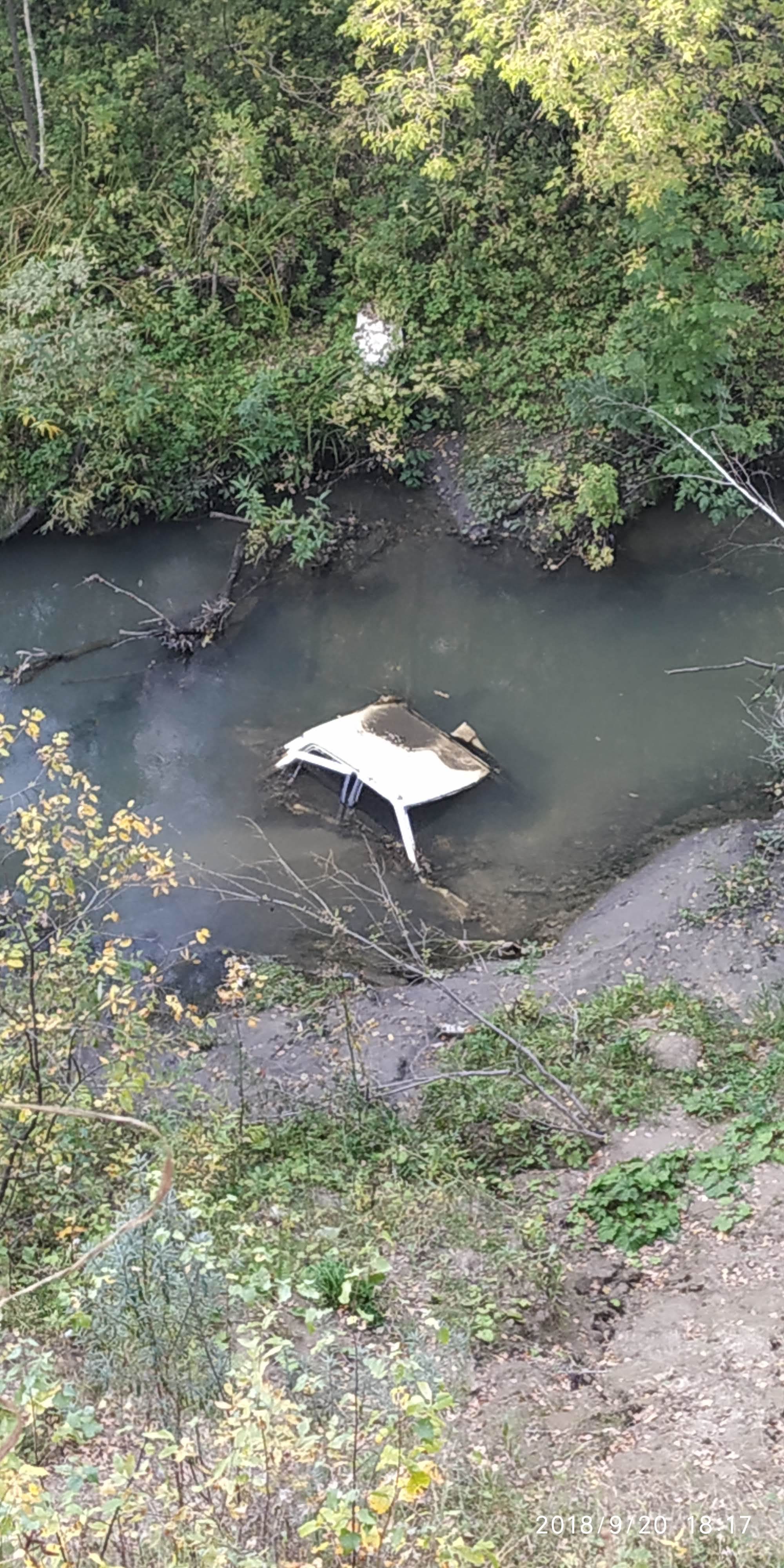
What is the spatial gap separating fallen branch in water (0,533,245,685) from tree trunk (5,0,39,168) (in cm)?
546

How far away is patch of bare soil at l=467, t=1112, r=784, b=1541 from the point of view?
166 inches

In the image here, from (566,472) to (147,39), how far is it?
7429 mm

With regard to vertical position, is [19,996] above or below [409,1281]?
above

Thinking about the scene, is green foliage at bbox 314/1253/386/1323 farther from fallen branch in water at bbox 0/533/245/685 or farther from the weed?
fallen branch in water at bbox 0/533/245/685

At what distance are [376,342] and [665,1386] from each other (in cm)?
1035

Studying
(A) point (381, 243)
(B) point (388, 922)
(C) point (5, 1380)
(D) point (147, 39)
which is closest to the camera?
(C) point (5, 1380)

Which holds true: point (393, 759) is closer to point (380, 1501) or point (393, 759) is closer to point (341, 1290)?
point (341, 1290)

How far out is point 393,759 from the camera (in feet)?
32.2

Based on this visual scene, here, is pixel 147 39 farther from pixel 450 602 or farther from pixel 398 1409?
pixel 398 1409

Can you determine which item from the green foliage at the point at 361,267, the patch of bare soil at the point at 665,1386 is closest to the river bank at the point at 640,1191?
the patch of bare soil at the point at 665,1386

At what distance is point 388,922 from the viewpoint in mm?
9047

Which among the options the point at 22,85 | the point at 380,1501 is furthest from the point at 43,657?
the point at 380,1501

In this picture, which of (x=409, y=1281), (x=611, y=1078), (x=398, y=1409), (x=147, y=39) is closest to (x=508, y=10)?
(x=147, y=39)

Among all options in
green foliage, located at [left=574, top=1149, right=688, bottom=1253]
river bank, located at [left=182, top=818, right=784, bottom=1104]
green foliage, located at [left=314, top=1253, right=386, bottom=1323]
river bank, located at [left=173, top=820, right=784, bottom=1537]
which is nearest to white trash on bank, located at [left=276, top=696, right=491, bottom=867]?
river bank, located at [left=182, top=818, right=784, bottom=1104]
